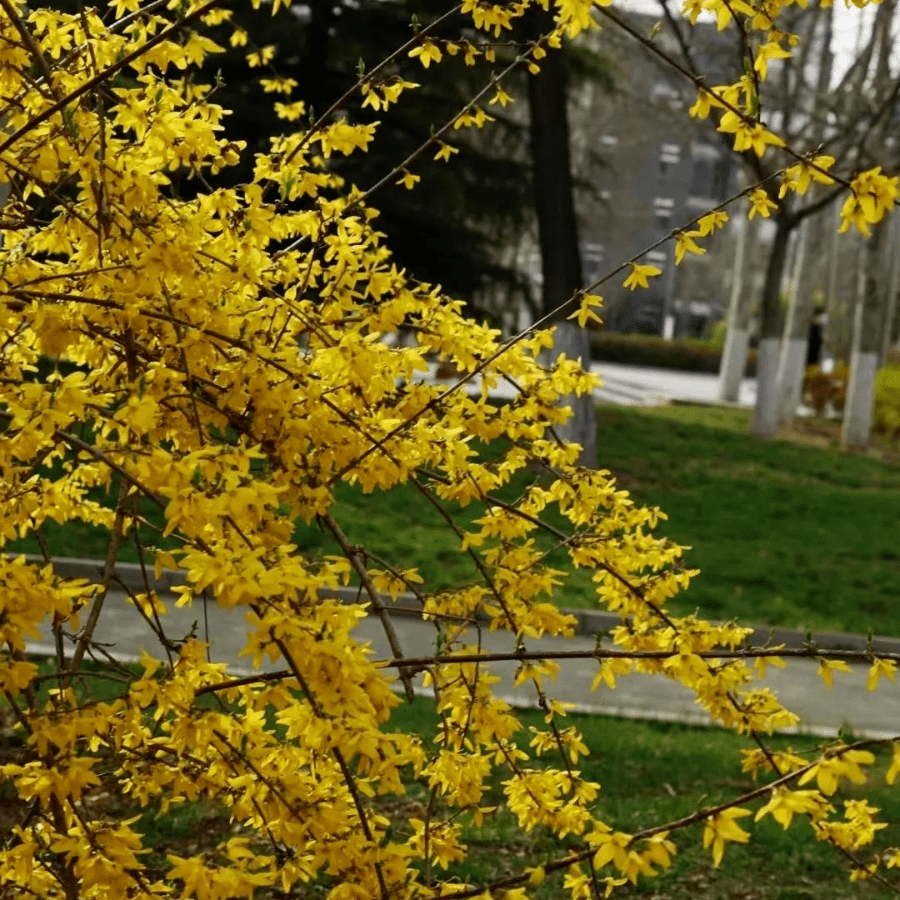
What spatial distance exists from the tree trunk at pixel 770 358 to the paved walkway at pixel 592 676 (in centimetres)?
858

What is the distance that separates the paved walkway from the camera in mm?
7172

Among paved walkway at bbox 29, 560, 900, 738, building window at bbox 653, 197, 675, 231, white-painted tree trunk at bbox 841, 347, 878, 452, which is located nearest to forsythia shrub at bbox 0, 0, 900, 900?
paved walkway at bbox 29, 560, 900, 738

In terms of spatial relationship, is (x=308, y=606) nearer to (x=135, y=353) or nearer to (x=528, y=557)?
(x=135, y=353)

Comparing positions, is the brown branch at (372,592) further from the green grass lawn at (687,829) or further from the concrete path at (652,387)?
the concrete path at (652,387)

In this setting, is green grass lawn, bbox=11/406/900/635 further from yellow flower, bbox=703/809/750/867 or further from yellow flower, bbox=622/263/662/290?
yellow flower, bbox=703/809/750/867

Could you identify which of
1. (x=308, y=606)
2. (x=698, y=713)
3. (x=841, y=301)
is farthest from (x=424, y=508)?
(x=841, y=301)

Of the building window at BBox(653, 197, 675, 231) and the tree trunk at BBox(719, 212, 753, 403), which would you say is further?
the building window at BBox(653, 197, 675, 231)

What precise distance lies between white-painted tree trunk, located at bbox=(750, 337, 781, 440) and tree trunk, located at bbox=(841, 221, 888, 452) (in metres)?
0.91

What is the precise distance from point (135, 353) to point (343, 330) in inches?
23.0

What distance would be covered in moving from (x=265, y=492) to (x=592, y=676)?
5.78 meters

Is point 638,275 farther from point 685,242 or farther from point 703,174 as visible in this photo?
point 703,174

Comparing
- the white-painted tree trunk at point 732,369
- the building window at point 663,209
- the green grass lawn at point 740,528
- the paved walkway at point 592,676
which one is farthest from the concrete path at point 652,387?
the building window at point 663,209

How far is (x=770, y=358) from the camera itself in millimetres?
17219

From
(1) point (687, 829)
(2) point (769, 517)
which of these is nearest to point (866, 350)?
(2) point (769, 517)
